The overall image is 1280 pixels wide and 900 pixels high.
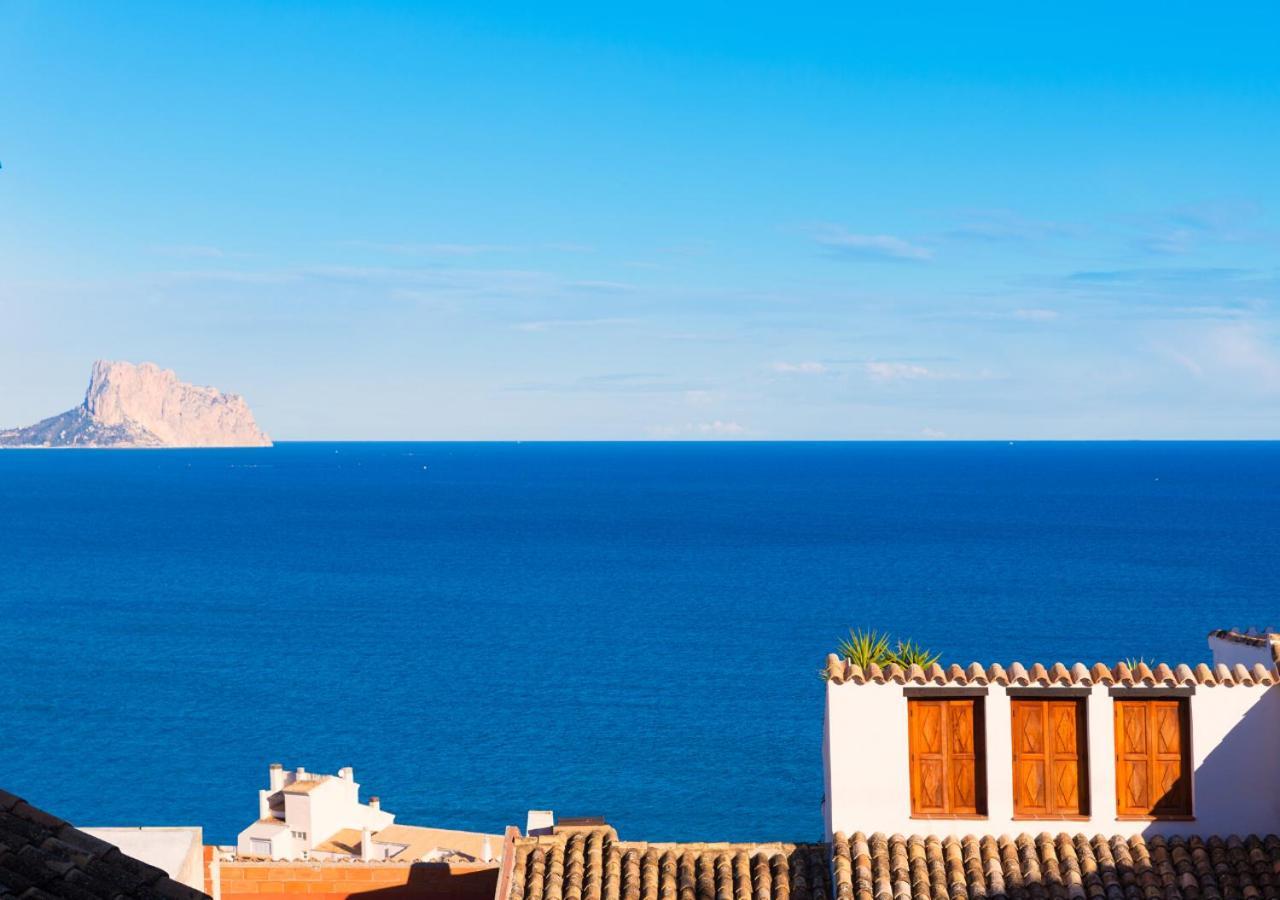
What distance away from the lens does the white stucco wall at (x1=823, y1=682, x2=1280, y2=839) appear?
48.6ft

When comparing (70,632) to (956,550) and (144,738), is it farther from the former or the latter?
(956,550)

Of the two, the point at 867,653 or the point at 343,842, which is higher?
the point at 867,653

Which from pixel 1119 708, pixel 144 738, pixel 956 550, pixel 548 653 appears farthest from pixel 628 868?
pixel 956 550

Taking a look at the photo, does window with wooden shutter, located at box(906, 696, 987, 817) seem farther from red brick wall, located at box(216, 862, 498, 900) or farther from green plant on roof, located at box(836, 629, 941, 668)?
red brick wall, located at box(216, 862, 498, 900)

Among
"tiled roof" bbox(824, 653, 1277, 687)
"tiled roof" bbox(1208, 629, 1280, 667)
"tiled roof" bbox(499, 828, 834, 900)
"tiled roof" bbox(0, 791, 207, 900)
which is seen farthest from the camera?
"tiled roof" bbox(1208, 629, 1280, 667)

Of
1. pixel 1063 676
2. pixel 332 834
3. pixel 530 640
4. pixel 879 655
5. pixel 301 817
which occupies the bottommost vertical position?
pixel 332 834

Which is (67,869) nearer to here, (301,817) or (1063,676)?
(1063,676)

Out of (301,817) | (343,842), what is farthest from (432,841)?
(301,817)

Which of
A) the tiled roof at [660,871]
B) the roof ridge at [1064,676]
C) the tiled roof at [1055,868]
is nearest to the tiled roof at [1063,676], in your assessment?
the roof ridge at [1064,676]

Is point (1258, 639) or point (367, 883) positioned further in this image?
point (367, 883)

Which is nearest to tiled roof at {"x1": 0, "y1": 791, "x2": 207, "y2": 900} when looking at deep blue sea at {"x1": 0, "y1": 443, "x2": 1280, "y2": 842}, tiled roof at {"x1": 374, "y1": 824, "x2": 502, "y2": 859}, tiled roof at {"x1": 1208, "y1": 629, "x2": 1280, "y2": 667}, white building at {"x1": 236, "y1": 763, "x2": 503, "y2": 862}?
tiled roof at {"x1": 1208, "y1": 629, "x2": 1280, "y2": 667}

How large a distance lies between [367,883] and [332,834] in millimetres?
21001

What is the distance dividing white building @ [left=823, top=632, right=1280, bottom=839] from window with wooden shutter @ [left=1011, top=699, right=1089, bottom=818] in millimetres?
12

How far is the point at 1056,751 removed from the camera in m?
14.9
